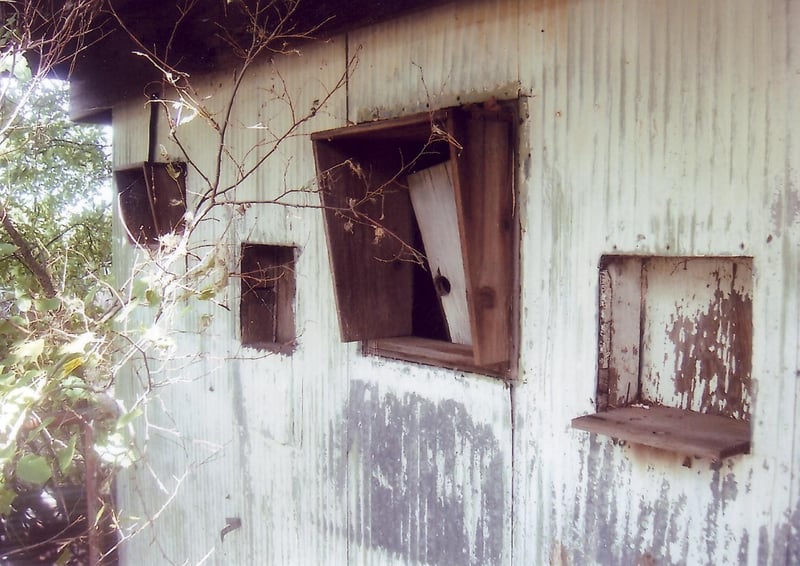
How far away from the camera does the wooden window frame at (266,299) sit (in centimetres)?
429

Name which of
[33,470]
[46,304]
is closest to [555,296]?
[33,470]

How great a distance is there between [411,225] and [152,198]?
220cm

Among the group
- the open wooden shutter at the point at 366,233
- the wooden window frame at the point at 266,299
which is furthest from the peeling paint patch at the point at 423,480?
the wooden window frame at the point at 266,299

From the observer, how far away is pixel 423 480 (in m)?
3.16

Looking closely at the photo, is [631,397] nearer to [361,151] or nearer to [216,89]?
[361,151]

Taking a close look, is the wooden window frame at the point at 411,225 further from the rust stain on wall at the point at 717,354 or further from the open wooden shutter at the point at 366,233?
the rust stain on wall at the point at 717,354

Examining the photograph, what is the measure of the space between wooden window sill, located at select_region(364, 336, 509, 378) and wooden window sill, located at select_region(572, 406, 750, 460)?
1.73 feet

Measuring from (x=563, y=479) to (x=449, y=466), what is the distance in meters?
0.60

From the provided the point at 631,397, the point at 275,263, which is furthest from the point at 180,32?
the point at 631,397

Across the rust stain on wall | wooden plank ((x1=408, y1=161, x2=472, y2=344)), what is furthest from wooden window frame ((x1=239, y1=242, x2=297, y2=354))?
the rust stain on wall

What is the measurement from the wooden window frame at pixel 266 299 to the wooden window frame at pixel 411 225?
96 centimetres

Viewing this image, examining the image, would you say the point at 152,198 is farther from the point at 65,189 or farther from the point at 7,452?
the point at 65,189

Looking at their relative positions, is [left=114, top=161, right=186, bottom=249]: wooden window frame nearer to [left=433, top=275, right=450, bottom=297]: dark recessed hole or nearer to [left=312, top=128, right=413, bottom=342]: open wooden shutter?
[left=312, top=128, right=413, bottom=342]: open wooden shutter

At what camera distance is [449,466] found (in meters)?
3.04
